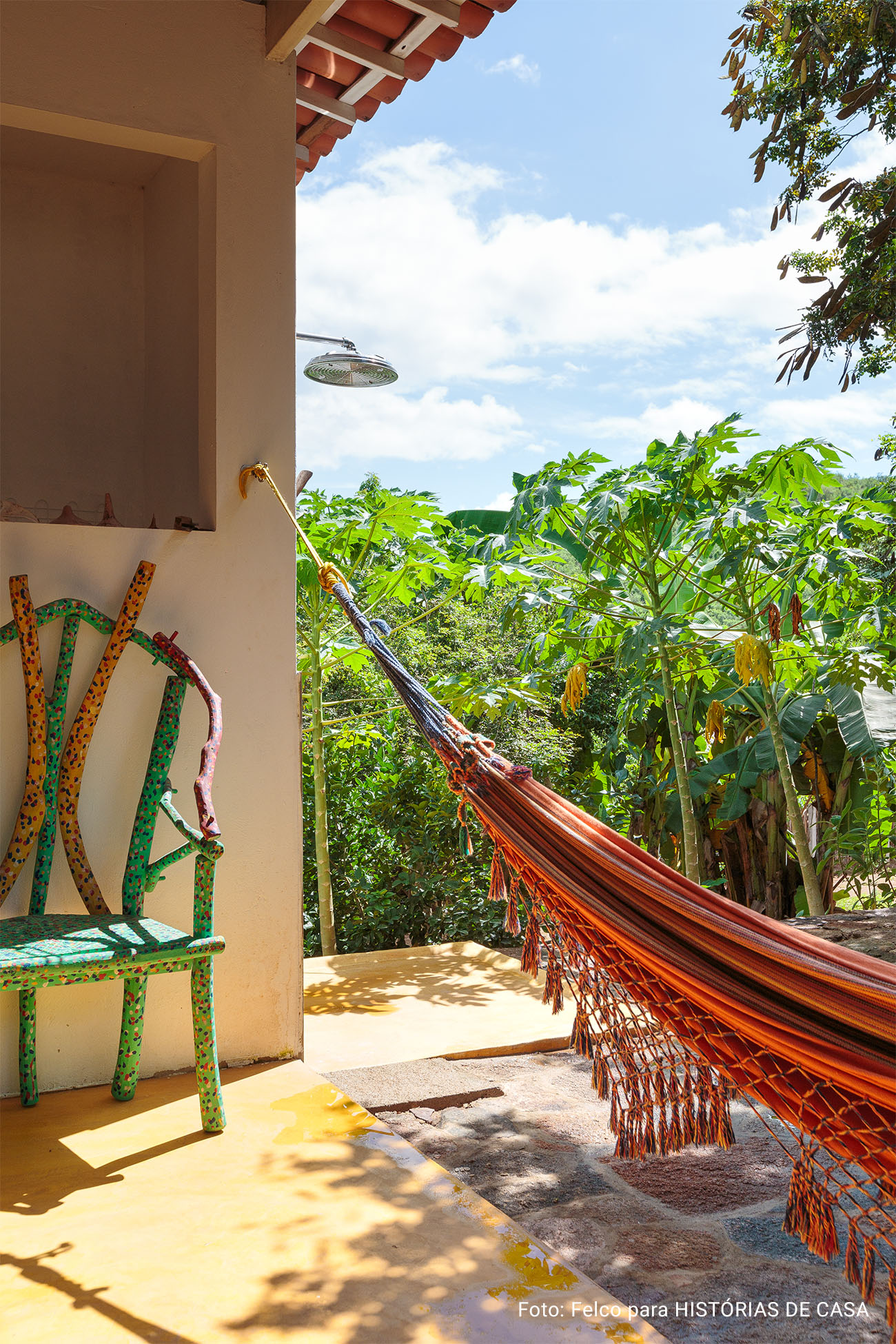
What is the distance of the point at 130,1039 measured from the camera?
6.47ft

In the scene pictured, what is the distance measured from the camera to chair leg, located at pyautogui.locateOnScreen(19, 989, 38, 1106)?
1964mm

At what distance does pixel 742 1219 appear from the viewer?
1.79m

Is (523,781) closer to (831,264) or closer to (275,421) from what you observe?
(275,421)

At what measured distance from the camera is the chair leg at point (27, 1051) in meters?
A: 1.96

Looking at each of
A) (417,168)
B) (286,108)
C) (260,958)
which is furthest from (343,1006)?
(417,168)

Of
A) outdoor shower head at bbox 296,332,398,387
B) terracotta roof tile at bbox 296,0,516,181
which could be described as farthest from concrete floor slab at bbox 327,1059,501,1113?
outdoor shower head at bbox 296,332,398,387

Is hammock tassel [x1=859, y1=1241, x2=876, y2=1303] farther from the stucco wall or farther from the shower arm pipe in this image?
A: the shower arm pipe

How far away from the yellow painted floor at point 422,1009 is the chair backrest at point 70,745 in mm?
915

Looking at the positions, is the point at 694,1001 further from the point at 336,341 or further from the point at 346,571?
the point at 336,341

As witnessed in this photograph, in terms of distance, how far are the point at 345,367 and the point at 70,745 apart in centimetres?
207

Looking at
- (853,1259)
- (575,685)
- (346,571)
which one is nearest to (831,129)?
(575,685)

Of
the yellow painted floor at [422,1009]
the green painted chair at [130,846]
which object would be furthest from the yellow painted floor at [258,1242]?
the yellow painted floor at [422,1009]

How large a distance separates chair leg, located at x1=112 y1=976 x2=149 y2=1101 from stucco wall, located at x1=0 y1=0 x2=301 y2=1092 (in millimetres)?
126

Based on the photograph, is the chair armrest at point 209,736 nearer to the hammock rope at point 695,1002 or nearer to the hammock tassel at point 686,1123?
the hammock rope at point 695,1002
